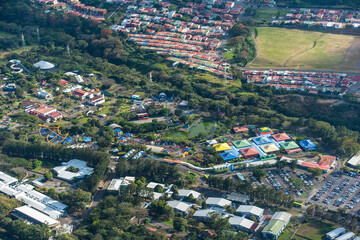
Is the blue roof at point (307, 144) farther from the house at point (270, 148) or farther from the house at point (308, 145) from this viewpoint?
the house at point (270, 148)

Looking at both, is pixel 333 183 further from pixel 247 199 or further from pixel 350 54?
pixel 350 54

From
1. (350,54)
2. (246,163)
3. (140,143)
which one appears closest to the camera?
(246,163)

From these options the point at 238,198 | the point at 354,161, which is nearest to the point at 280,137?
the point at 354,161

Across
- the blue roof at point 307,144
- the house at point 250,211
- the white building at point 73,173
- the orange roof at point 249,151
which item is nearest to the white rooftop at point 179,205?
the house at point 250,211

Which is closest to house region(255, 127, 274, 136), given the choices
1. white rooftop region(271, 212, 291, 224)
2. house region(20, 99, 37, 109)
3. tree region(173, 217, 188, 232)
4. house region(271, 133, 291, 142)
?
house region(271, 133, 291, 142)

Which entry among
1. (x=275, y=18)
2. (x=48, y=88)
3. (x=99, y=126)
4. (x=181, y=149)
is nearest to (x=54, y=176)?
(x=99, y=126)

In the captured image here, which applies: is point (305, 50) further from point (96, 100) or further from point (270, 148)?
point (96, 100)
